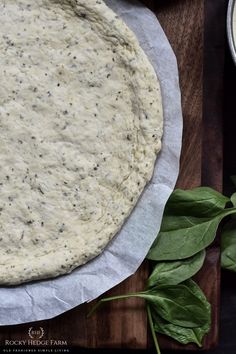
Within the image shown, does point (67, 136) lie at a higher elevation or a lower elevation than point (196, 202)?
higher

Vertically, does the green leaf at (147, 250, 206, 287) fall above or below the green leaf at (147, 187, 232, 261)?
below

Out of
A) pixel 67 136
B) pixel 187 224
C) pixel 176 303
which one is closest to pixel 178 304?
pixel 176 303

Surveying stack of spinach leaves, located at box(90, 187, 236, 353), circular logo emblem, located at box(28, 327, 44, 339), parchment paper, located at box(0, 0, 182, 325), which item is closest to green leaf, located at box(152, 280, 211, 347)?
stack of spinach leaves, located at box(90, 187, 236, 353)

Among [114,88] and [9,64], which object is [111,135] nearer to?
[114,88]

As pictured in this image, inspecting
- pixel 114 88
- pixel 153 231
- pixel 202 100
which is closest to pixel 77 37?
pixel 114 88
